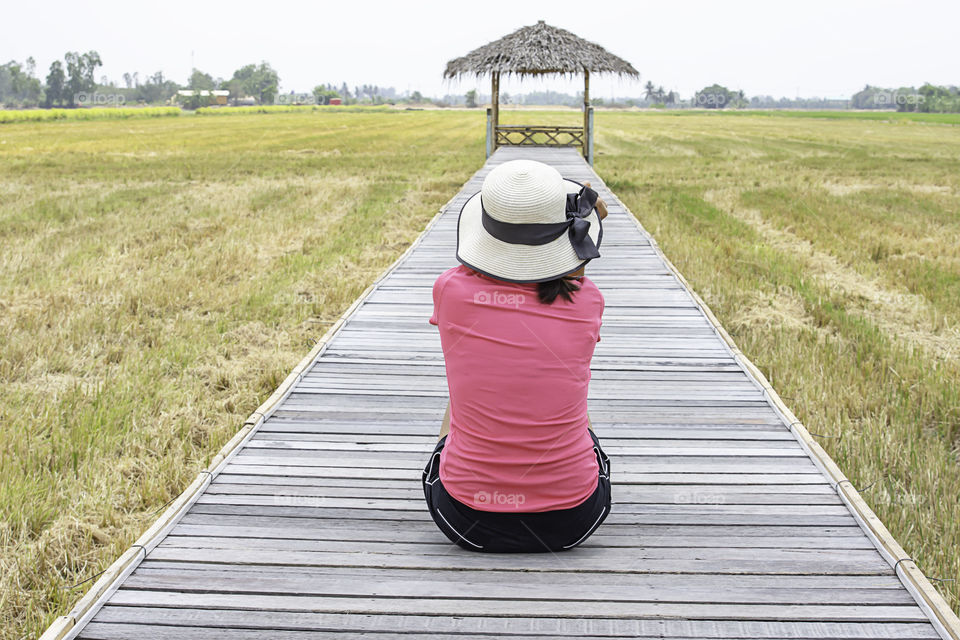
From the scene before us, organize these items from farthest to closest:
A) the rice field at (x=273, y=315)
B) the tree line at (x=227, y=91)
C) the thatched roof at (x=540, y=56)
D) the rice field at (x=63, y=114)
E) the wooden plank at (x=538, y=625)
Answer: the tree line at (x=227, y=91), the rice field at (x=63, y=114), the thatched roof at (x=540, y=56), the rice field at (x=273, y=315), the wooden plank at (x=538, y=625)

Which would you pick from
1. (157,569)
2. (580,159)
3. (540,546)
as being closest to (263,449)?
(157,569)

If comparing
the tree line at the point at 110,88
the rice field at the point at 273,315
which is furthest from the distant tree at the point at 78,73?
the rice field at the point at 273,315

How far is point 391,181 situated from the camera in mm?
17172

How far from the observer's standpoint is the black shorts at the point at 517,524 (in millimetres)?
2252

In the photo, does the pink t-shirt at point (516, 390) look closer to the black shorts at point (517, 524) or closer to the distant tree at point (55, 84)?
the black shorts at point (517, 524)

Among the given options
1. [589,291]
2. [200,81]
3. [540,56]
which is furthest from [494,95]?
[200,81]

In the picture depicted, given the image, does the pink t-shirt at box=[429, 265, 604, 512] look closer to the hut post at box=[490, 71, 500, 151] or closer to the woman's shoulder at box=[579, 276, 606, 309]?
the woman's shoulder at box=[579, 276, 606, 309]

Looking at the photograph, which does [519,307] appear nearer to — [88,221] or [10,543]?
[10,543]

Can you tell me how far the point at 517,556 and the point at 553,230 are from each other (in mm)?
1029

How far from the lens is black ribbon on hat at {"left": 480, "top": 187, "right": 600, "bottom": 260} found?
84.2 inches

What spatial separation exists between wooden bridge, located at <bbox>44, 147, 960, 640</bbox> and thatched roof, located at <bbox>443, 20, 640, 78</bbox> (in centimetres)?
1437

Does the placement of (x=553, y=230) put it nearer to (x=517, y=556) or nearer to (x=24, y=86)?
(x=517, y=556)

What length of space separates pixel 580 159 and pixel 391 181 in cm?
425

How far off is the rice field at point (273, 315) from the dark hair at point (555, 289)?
1890mm
